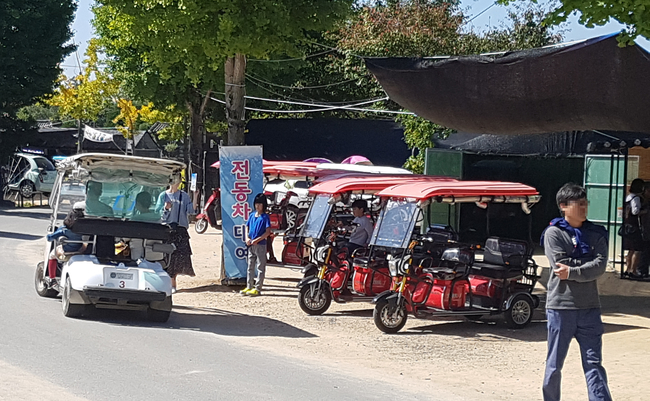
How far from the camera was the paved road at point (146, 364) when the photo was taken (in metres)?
8.30

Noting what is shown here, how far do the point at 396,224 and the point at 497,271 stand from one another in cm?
170

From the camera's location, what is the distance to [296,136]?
3903cm

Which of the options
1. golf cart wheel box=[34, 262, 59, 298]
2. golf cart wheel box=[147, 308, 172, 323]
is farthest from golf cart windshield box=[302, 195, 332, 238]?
golf cart wheel box=[34, 262, 59, 298]

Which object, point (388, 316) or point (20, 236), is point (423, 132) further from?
point (388, 316)

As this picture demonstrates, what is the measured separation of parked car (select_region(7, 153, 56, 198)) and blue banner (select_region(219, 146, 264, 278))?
2560 cm

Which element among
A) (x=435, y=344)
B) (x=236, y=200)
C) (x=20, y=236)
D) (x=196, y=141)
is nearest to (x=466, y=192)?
(x=435, y=344)

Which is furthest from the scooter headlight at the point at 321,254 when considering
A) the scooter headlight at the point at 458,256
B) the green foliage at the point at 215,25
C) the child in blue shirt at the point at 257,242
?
the green foliage at the point at 215,25

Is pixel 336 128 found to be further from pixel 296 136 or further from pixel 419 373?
pixel 419 373

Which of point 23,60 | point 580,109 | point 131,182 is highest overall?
point 23,60

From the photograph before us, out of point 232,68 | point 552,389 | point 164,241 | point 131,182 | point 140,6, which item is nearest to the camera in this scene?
point 552,389

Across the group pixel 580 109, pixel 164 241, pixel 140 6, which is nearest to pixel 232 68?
pixel 140 6

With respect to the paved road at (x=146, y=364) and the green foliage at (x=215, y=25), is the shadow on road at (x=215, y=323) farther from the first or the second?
the green foliage at (x=215, y=25)

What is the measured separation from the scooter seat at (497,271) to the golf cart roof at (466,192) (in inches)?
40.8

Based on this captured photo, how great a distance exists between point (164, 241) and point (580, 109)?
689 cm
